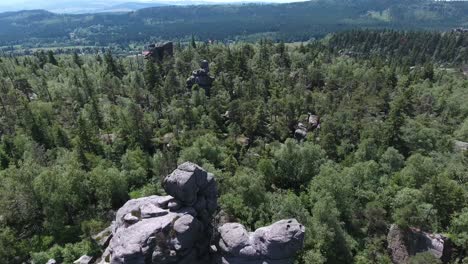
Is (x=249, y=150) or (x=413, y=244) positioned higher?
(x=249, y=150)

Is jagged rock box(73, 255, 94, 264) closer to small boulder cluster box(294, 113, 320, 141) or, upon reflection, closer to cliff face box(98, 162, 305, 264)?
cliff face box(98, 162, 305, 264)

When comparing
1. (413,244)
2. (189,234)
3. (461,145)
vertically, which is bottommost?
(413,244)

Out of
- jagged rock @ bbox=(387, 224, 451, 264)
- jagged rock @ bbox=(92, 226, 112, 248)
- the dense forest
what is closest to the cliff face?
jagged rock @ bbox=(92, 226, 112, 248)

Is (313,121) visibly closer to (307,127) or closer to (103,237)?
(307,127)

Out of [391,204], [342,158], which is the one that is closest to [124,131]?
[342,158]

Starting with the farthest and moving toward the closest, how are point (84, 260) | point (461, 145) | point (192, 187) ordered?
1. point (461, 145)
2. point (84, 260)
3. point (192, 187)

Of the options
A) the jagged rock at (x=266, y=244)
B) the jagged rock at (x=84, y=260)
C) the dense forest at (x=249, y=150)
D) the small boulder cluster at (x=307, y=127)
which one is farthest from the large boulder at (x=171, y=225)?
the small boulder cluster at (x=307, y=127)

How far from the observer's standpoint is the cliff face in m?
46.2

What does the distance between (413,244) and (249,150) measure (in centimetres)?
4722

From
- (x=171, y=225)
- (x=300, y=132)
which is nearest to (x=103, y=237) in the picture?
(x=171, y=225)

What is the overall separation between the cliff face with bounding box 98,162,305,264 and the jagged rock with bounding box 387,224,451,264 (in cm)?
2691

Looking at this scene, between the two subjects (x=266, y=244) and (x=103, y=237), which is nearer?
(x=266, y=244)

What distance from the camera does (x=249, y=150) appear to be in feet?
320

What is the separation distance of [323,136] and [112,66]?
105m
